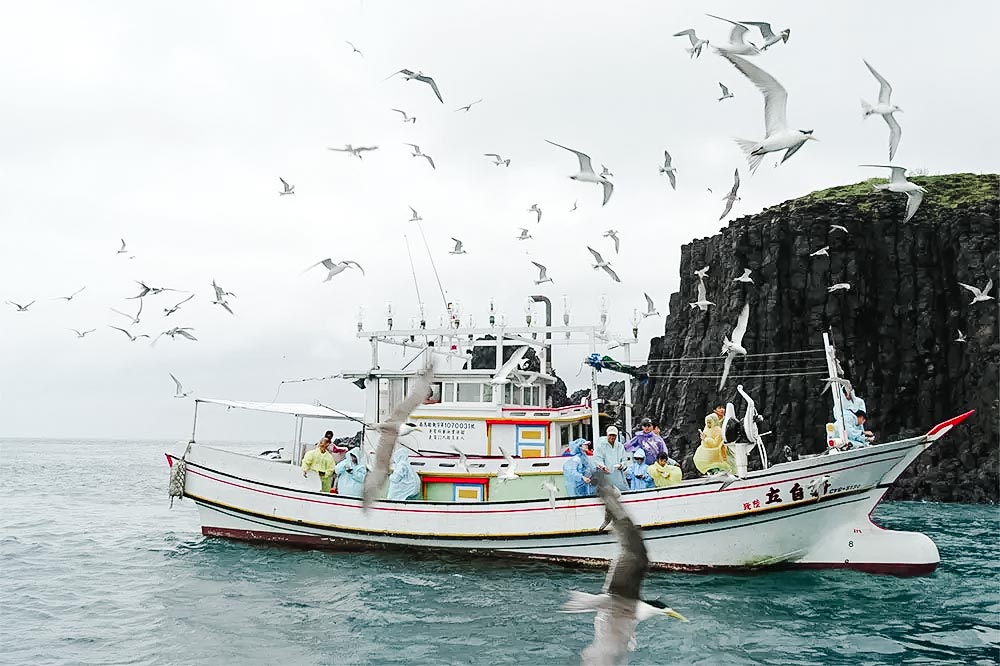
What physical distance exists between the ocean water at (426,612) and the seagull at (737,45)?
729 cm

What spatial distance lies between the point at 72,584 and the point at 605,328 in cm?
1151

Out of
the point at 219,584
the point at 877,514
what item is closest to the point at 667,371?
the point at 877,514

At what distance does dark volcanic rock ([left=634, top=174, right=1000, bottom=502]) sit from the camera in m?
39.6

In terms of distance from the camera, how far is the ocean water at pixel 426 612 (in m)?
10.4

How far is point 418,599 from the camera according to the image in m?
12.9

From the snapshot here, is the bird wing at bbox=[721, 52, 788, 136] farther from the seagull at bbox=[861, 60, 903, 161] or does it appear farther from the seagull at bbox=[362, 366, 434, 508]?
the seagull at bbox=[362, 366, 434, 508]

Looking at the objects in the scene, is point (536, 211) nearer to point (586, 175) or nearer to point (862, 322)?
point (586, 175)

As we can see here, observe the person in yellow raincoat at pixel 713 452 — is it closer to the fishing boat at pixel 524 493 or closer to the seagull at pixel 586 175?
the fishing boat at pixel 524 493

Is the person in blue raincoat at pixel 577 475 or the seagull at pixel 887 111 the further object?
the person in blue raincoat at pixel 577 475

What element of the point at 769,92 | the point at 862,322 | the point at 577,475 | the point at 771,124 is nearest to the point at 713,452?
the point at 577,475

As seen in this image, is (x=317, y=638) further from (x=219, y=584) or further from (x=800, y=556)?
(x=800, y=556)

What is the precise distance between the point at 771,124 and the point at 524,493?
30.5ft

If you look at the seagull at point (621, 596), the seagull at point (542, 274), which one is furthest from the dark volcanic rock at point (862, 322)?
the seagull at point (621, 596)

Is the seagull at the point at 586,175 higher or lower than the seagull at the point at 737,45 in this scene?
lower
